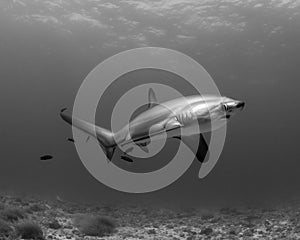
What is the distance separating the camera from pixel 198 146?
12.1 feet

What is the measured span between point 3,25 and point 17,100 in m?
85.8

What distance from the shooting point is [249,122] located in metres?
119

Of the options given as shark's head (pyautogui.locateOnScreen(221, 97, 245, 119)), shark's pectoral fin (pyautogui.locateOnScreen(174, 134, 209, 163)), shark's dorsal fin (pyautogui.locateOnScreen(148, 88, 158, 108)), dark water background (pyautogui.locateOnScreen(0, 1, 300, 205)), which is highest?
dark water background (pyautogui.locateOnScreen(0, 1, 300, 205))

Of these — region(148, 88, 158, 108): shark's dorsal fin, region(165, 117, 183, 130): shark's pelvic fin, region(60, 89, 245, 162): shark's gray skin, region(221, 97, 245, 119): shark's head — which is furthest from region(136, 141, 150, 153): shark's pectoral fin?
region(148, 88, 158, 108): shark's dorsal fin

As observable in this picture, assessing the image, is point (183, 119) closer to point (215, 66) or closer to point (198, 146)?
point (198, 146)

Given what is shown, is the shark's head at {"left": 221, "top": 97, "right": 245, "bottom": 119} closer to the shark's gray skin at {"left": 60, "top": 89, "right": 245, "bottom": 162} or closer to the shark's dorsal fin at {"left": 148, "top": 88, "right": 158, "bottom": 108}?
the shark's gray skin at {"left": 60, "top": 89, "right": 245, "bottom": 162}

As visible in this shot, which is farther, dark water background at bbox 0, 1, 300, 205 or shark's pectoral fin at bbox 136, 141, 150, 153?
dark water background at bbox 0, 1, 300, 205

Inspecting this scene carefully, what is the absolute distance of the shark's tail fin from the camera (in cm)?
403

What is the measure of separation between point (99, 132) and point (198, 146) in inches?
50.5

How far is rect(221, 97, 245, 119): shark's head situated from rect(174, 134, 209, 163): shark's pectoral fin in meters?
0.54

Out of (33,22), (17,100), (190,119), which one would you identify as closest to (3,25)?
(33,22)

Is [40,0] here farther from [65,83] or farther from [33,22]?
[65,83]

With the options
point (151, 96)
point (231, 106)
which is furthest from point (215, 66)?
point (231, 106)

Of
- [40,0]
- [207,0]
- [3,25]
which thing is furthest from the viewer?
[3,25]
